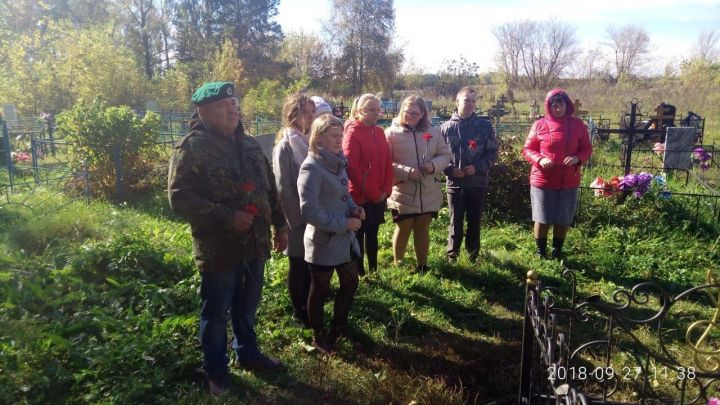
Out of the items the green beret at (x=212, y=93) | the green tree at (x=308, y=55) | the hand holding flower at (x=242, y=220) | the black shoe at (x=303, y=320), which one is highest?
the green tree at (x=308, y=55)

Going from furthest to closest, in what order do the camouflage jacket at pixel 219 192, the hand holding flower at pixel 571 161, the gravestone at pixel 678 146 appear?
the gravestone at pixel 678 146 → the hand holding flower at pixel 571 161 → the camouflage jacket at pixel 219 192

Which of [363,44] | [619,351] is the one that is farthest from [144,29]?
[619,351]

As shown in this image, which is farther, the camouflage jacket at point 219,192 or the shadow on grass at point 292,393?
the shadow on grass at point 292,393

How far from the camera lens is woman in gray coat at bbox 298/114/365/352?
9.65 ft

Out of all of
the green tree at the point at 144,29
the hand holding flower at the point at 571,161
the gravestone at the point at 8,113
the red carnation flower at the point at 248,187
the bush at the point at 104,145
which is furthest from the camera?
the green tree at the point at 144,29

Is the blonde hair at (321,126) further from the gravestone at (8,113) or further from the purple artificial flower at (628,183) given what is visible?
the gravestone at (8,113)

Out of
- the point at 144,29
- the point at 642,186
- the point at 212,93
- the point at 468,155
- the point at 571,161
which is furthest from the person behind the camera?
the point at 144,29

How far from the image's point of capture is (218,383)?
275 centimetres

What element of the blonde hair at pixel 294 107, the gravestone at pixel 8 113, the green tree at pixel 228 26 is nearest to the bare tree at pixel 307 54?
the green tree at pixel 228 26

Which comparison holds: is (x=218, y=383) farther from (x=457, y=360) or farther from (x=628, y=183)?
(x=628, y=183)

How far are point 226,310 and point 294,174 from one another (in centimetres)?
98

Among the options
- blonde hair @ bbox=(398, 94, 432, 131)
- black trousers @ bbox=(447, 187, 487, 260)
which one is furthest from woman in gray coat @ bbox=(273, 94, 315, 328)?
black trousers @ bbox=(447, 187, 487, 260)

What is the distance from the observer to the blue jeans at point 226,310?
268 cm

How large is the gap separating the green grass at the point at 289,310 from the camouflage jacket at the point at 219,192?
29.8 inches
